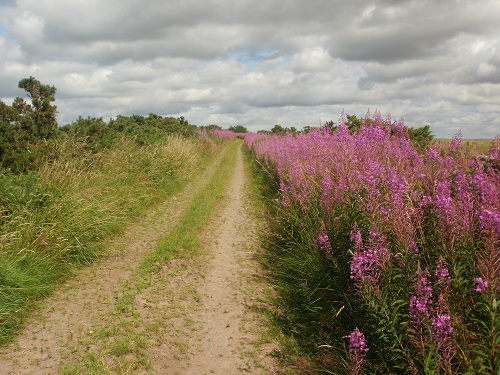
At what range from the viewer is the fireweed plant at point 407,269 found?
275 cm

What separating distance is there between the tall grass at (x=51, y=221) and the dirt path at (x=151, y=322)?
29cm

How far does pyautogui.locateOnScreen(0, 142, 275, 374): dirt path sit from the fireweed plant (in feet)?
2.63

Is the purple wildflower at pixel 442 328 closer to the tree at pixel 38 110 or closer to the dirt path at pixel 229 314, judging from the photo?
the dirt path at pixel 229 314

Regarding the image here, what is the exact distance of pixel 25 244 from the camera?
5.56 m

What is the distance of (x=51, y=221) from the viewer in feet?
20.3

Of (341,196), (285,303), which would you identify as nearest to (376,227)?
(341,196)

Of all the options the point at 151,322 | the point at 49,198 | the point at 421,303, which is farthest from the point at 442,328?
the point at 49,198

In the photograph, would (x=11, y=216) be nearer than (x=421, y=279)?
No

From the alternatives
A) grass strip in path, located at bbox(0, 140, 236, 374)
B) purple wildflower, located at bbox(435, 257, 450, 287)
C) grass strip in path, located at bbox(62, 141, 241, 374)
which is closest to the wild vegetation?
grass strip in path, located at bbox(0, 140, 236, 374)

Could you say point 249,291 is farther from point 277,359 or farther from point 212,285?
point 277,359

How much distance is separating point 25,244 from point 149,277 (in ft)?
6.41

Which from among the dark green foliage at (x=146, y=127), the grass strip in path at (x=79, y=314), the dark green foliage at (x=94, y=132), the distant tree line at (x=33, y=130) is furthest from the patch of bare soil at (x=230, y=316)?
the dark green foliage at (x=146, y=127)

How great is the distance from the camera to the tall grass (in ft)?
16.1

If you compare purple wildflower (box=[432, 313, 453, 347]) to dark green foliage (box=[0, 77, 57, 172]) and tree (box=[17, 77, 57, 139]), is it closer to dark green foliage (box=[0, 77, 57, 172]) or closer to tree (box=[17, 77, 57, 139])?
dark green foliage (box=[0, 77, 57, 172])
